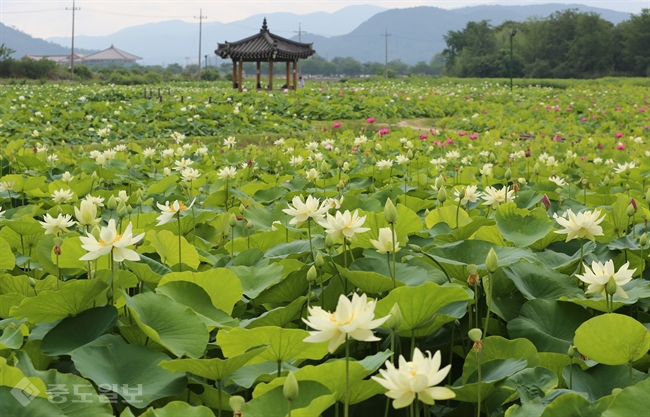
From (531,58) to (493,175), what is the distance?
145 feet

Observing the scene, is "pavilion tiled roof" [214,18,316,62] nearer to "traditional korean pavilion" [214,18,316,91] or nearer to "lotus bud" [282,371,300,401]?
"traditional korean pavilion" [214,18,316,91]

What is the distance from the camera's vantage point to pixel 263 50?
17578mm

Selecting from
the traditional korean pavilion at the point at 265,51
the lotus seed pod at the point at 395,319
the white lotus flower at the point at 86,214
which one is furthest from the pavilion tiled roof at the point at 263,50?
the lotus seed pod at the point at 395,319

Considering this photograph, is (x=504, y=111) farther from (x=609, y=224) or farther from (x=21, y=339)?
(x=21, y=339)

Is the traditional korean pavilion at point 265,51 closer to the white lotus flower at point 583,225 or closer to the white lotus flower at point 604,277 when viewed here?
the white lotus flower at point 583,225

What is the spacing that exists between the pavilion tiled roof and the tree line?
2606 cm

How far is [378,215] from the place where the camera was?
1.60m

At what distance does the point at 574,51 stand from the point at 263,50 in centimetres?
3009

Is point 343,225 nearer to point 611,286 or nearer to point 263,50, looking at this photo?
point 611,286

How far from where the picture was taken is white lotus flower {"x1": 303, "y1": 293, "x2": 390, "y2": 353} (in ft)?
2.55

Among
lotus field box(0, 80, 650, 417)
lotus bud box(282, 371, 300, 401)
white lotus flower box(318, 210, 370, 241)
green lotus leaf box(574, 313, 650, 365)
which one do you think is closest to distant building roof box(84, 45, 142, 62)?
lotus field box(0, 80, 650, 417)

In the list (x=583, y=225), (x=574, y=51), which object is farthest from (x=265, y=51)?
(x=574, y=51)

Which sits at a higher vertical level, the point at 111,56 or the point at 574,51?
the point at 111,56

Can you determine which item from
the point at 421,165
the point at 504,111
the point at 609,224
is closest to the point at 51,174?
the point at 421,165
